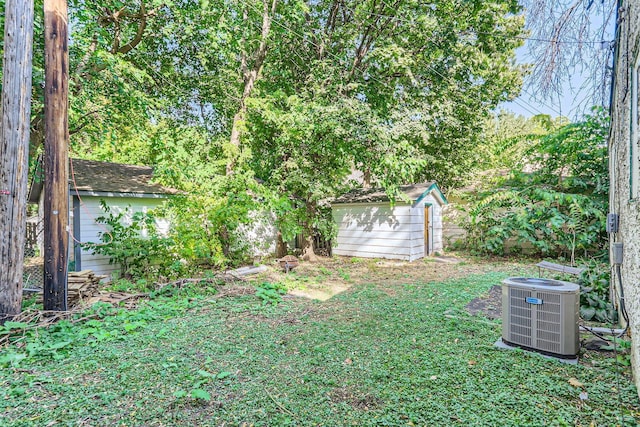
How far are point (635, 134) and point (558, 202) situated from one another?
6.87 metres

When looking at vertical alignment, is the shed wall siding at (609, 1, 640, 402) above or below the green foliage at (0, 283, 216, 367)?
above

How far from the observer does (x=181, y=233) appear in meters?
6.31

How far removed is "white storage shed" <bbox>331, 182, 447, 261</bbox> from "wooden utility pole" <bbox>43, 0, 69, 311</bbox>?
713cm

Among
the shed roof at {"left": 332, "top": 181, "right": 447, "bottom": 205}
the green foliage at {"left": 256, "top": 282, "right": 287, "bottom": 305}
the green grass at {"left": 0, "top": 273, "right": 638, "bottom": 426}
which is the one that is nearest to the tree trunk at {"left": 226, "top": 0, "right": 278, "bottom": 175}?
the green foliage at {"left": 256, "top": 282, "right": 287, "bottom": 305}

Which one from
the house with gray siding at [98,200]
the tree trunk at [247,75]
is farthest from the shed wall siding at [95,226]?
the tree trunk at [247,75]

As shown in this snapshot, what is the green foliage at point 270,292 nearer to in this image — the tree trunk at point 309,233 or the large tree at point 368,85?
the large tree at point 368,85

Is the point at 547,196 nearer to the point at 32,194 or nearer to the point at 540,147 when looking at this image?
the point at 540,147

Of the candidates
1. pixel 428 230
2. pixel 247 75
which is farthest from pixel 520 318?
pixel 247 75

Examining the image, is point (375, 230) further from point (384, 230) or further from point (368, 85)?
point (368, 85)

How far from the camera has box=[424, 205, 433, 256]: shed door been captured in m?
10.1

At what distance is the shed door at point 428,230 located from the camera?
10.1 meters

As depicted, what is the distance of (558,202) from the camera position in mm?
8359

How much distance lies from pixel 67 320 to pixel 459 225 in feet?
34.9

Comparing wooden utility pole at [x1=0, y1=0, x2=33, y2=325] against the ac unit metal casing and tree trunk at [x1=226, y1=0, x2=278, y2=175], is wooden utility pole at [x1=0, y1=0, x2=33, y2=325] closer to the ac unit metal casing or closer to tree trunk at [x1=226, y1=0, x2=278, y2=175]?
tree trunk at [x1=226, y1=0, x2=278, y2=175]
